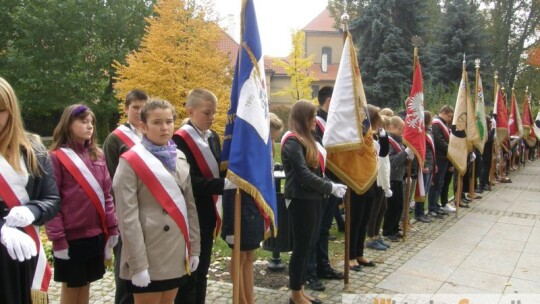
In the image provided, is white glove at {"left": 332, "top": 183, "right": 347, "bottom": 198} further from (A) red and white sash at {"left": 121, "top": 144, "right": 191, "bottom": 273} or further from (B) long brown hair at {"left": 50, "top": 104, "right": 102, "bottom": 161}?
(B) long brown hair at {"left": 50, "top": 104, "right": 102, "bottom": 161}

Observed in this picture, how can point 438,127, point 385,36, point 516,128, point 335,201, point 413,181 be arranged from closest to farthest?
point 335,201 < point 413,181 < point 438,127 < point 516,128 < point 385,36

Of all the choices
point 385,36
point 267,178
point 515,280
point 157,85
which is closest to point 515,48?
point 385,36

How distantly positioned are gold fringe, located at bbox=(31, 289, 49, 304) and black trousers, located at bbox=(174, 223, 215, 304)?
47.1 inches

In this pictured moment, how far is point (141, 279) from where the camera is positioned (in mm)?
2867

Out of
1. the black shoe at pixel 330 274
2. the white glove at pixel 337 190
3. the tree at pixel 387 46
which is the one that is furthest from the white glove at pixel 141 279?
the tree at pixel 387 46

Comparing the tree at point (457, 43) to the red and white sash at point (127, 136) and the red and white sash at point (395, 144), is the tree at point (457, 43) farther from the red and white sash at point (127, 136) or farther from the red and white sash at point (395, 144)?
the red and white sash at point (127, 136)

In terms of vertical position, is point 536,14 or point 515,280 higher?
point 536,14

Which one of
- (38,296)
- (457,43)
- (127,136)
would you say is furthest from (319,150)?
(457,43)

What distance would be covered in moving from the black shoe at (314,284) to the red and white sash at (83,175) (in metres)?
2.49

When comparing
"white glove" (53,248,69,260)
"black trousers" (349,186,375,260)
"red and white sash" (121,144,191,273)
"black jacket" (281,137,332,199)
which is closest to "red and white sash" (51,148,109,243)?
"white glove" (53,248,69,260)

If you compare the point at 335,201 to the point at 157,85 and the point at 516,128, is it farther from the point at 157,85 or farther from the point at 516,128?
the point at 157,85

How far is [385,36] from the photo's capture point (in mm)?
26328

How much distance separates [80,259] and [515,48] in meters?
39.3

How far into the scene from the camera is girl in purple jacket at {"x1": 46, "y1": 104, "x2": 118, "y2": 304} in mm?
3408
